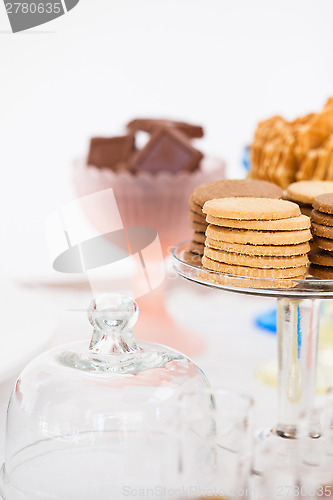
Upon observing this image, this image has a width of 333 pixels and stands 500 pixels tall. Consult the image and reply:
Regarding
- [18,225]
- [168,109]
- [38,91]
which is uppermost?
[38,91]

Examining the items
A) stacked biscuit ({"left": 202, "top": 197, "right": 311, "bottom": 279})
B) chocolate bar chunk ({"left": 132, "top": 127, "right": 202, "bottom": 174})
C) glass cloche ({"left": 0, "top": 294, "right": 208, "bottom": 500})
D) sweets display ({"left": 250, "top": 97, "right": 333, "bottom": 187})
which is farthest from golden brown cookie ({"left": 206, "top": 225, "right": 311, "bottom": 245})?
chocolate bar chunk ({"left": 132, "top": 127, "right": 202, "bottom": 174})

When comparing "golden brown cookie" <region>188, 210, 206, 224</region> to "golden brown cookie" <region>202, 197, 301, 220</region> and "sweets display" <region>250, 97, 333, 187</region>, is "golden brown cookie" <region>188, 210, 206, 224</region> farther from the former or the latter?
"sweets display" <region>250, 97, 333, 187</region>

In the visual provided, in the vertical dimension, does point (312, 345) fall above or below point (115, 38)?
below

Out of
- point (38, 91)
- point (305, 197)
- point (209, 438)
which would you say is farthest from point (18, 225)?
point (209, 438)

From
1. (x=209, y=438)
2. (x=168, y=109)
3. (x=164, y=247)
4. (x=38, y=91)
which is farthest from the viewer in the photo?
(x=168, y=109)

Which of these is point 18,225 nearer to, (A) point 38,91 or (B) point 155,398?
(A) point 38,91

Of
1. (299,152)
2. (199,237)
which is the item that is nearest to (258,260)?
(199,237)

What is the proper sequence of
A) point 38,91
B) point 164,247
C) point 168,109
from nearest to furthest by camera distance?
1. point 164,247
2. point 38,91
3. point 168,109
